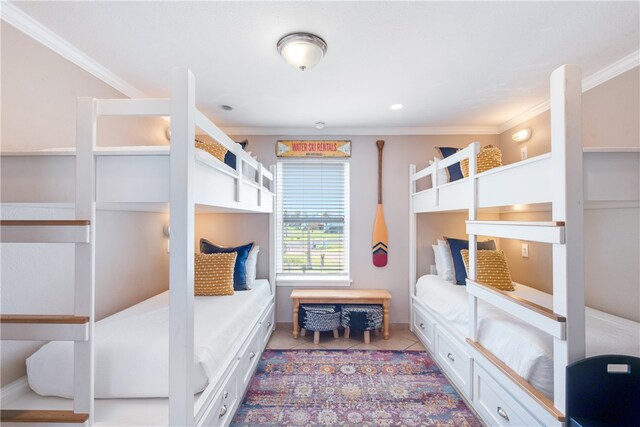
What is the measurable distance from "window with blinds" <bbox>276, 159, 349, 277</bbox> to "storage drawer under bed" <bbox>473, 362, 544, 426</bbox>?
184 centimetres

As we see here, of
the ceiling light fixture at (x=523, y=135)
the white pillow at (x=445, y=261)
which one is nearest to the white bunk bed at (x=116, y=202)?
the white pillow at (x=445, y=261)

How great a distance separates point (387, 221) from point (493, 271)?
124 centimetres

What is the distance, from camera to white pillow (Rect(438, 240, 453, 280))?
2.96 metres

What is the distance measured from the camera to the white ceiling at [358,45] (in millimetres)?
1467

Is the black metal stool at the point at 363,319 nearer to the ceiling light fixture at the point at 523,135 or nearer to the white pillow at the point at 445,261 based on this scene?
the white pillow at the point at 445,261

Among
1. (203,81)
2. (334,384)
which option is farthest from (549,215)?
(203,81)

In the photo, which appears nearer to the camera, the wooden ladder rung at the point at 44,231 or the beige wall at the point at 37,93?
the wooden ladder rung at the point at 44,231

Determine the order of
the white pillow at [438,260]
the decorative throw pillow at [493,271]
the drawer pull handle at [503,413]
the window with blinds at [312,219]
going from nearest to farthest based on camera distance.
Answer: the drawer pull handle at [503,413], the decorative throw pillow at [493,271], the white pillow at [438,260], the window with blinds at [312,219]

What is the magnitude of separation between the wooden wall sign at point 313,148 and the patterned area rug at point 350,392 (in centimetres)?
218

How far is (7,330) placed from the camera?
1006mm

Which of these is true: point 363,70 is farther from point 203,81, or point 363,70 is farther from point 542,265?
point 542,265

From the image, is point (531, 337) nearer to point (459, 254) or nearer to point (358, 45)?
point (459, 254)

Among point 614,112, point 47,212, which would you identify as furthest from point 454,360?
point 47,212

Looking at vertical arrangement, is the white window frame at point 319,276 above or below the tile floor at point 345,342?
above
